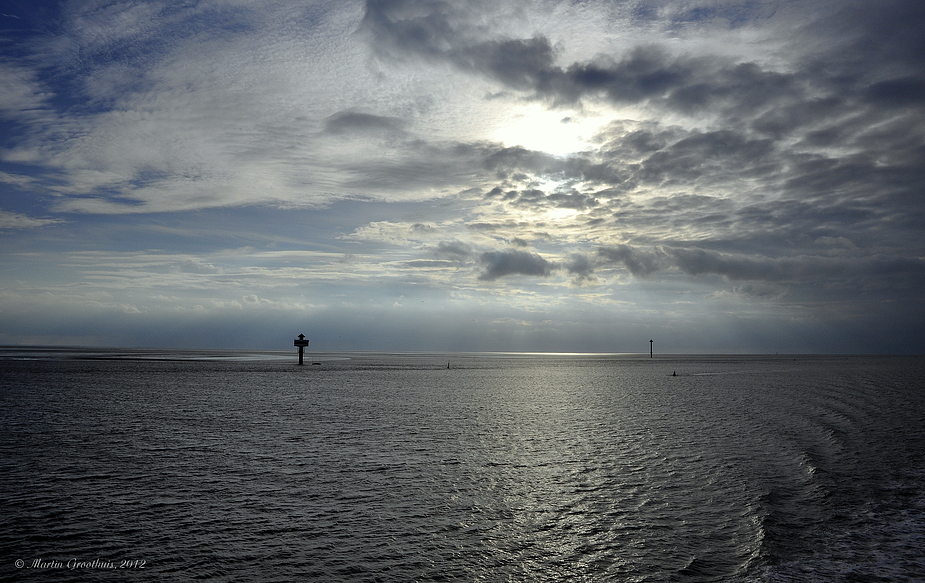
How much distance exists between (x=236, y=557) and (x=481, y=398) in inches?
1468

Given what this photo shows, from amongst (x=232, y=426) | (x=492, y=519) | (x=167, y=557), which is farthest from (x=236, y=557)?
(x=232, y=426)

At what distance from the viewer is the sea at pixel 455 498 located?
10430 mm

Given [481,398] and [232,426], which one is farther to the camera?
[481,398]

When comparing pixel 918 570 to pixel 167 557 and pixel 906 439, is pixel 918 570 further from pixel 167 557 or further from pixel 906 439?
pixel 906 439

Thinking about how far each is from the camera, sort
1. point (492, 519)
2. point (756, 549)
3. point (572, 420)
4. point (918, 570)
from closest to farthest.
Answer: point (918, 570), point (756, 549), point (492, 519), point (572, 420)

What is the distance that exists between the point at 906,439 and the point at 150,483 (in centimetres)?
3187

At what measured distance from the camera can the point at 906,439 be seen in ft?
84.9

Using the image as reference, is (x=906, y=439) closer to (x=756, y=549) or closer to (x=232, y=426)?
(x=756, y=549)

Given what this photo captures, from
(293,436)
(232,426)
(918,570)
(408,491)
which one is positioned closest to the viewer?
(918,570)

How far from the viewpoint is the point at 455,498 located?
15094 millimetres

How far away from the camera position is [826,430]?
28578mm

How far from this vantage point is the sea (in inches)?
411

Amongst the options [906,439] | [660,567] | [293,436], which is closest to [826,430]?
[906,439]

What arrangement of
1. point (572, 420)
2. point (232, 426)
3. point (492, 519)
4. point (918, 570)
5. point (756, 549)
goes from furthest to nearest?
1. point (572, 420)
2. point (232, 426)
3. point (492, 519)
4. point (756, 549)
5. point (918, 570)
